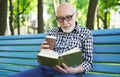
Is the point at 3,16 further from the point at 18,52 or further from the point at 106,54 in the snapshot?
the point at 106,54

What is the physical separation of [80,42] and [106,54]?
0.35 metres

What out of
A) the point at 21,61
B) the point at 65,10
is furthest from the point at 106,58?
the point at 21,61

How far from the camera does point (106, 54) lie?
12.7 feet

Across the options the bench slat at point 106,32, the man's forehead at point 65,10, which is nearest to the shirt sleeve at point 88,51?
the bench slat at point 106,32

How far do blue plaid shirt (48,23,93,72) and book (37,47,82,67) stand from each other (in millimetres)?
311

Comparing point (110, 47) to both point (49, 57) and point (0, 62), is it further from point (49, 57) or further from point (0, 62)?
point (0, 62)

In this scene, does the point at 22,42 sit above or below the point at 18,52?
above

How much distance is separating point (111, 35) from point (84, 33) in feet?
1.07

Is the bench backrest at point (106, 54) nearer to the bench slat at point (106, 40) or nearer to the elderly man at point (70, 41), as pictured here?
the bench slat at point (106, 40)

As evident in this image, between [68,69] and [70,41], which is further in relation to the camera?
[70,41]

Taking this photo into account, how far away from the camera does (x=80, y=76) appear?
3746 millimetres

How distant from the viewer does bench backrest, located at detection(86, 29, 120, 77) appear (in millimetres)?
3779

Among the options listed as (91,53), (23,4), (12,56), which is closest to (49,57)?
(91,53)

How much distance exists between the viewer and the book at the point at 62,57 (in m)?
3.28
